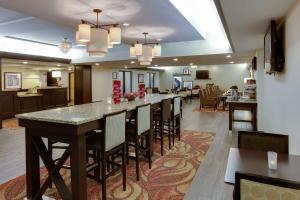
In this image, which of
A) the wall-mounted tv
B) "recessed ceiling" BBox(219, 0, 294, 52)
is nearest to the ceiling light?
"recessed ceiling" BBox(219, 0, 294, 52)

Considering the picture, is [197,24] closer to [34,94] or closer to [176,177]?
[176,177]

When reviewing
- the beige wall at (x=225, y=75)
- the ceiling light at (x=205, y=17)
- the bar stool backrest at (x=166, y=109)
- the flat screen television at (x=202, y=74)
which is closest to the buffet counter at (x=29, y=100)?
the bar stool backrest at (x=166, y=109)

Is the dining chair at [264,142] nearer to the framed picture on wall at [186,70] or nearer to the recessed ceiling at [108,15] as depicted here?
the recessed ceiling at [108,15]

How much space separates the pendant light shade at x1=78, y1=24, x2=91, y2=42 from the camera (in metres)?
3.39

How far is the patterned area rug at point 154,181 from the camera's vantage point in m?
2.71

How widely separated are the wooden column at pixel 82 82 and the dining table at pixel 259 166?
9.10 metres

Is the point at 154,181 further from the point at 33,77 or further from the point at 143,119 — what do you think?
the point at 33,77

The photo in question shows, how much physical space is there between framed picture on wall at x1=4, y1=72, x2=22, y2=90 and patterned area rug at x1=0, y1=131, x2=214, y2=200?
30.9 ft

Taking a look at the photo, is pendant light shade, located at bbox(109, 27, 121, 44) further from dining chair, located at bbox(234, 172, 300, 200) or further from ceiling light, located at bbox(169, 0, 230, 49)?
dining chair, located at bbox(234, 172, 300, 200)

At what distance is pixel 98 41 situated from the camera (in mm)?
3523

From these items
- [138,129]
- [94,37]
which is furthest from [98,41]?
[138,129]

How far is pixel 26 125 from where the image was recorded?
2.54 metres

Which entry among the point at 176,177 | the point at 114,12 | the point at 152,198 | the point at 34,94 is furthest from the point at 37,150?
the point at 34,94

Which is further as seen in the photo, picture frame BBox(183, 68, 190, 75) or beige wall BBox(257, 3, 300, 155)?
picture frame BBox(183, 68, 190, 75)
